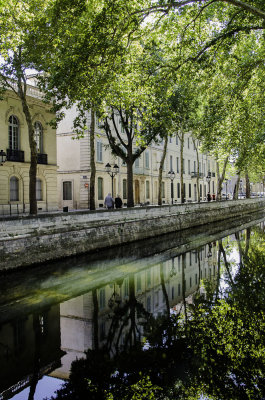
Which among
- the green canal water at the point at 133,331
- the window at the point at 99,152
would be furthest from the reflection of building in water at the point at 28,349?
the window at the point at 99,152

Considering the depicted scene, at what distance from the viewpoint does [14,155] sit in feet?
69.2

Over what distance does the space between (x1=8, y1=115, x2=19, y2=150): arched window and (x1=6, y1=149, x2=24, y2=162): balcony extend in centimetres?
31

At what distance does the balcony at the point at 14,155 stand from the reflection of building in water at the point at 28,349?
14935mm

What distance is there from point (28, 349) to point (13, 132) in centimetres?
1758

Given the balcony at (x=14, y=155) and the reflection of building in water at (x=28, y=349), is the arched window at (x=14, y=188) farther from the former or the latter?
the reflection of building in water at (x=28, y=349)

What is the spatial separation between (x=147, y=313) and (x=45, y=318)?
225cm

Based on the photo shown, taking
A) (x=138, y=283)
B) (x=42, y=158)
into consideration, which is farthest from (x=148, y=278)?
(x=42, y=158)

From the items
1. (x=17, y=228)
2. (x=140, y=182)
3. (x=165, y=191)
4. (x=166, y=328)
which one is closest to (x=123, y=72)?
(x=17, y=228)

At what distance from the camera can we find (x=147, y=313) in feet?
25.6

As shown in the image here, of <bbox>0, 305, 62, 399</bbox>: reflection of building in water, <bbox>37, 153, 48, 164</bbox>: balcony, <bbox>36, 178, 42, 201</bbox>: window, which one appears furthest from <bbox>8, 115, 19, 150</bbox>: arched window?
<bbox>0, 305, 62, 399</bbox>: reflection of building in water

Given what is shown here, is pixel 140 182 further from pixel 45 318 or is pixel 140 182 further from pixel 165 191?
pixel 45 318

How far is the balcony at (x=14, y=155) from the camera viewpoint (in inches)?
816

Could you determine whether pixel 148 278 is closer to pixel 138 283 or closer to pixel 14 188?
pixel 138 283

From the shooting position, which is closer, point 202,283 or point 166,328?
point 166,328
